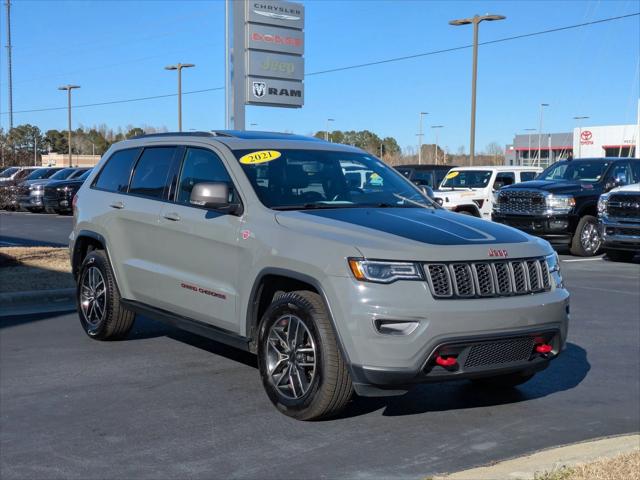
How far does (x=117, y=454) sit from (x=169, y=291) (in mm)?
1895

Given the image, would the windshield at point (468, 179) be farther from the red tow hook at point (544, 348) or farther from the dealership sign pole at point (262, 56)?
the red tow hook at point (544, 348)

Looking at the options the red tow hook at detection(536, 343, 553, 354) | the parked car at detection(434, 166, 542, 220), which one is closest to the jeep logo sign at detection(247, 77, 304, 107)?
the parked car at detection(434, 166, 542, 220)

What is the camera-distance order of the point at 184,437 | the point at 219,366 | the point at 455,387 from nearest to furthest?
1. the point at 184,437
2. the point at 455,387
3. the point at 219,366

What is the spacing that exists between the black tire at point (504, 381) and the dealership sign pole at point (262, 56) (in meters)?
12.4

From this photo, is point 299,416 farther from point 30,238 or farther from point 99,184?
point 30,238

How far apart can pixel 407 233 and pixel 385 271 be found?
41cm

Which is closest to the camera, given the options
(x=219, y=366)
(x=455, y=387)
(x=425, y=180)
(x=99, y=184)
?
(x=455, y=387)

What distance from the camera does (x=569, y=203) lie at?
16562 millimetres

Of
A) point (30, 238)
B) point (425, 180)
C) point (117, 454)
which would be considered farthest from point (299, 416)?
point (425, 180)

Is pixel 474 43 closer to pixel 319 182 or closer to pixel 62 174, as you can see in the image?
pixel 62 174

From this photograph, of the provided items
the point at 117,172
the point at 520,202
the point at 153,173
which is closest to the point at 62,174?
the point at 520,202

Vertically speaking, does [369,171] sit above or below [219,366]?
above

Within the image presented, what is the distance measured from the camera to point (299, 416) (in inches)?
202

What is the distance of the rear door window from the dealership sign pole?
10586mm
